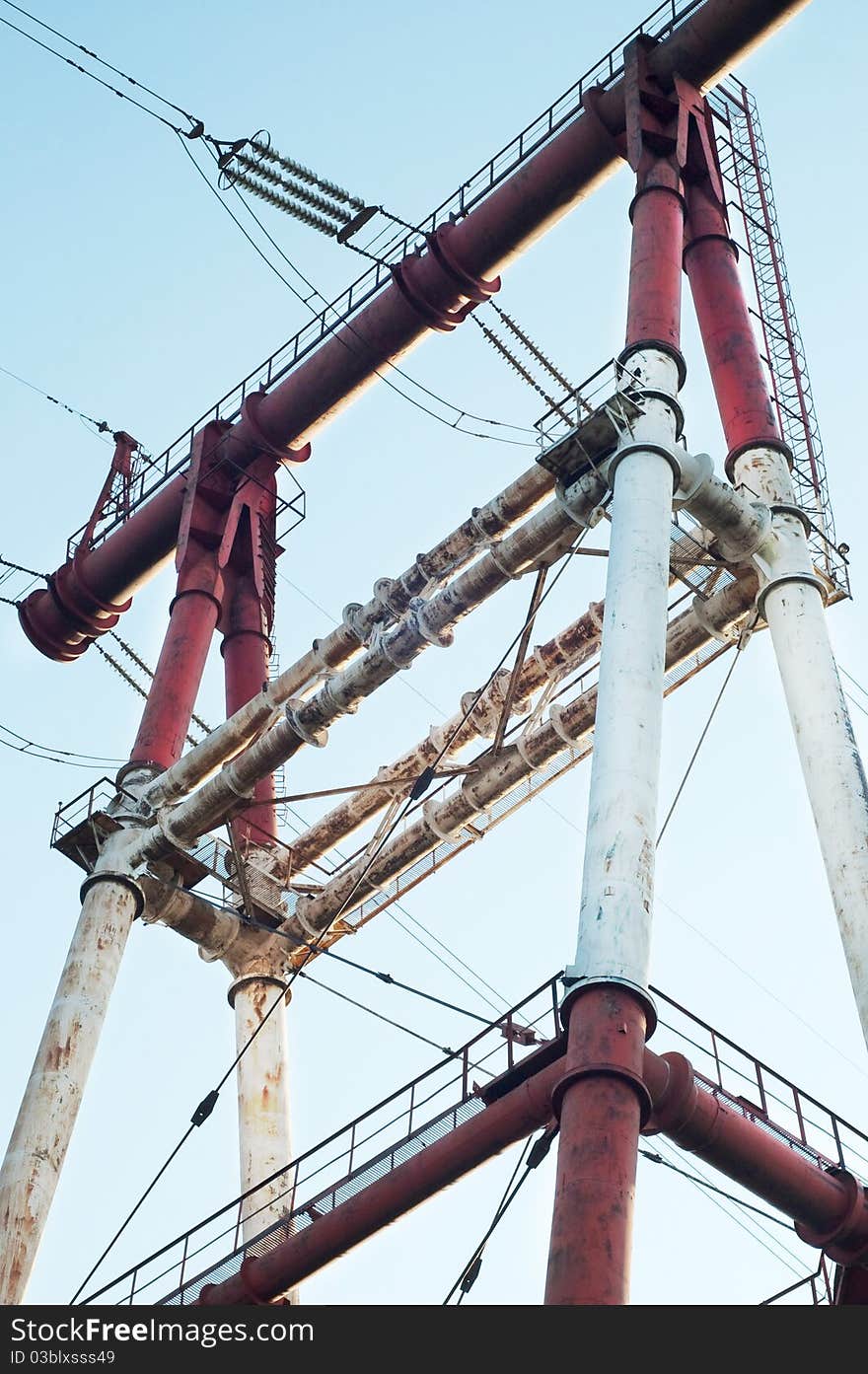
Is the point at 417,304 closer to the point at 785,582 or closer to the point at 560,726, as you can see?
the point at 560,726

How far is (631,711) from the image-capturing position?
64.1ft

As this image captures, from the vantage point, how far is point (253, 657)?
1261 inches

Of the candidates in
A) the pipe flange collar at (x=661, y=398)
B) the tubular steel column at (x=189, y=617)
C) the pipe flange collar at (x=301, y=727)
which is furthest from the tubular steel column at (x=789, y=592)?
the tubular steel column at (x=189, y=617)

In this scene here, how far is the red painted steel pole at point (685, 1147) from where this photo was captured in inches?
757

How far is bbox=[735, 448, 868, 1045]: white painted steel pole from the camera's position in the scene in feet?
65.7

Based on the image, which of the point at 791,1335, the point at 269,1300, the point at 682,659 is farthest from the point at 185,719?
the point at 791,1335

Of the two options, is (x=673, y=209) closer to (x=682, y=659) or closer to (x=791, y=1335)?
(x=682, y=659)

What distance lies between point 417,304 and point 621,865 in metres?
15.1

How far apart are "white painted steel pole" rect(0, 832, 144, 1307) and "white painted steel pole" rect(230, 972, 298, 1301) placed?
2.56 m

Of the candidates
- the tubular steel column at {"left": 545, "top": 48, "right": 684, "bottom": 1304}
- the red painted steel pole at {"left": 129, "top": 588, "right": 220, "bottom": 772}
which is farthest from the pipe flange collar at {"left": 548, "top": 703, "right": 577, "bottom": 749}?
the red painted steel pole at {"left": 129, "top": 588, "right": 220, "bottom": 772}

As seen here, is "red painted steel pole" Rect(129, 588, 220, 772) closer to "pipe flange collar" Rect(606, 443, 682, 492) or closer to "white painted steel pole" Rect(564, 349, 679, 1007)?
Result: "pipe flange collar" Rect(606, 443, 682, 492)

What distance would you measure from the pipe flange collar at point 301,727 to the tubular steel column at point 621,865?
6.20 metres

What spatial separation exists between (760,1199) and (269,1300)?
19.3ft

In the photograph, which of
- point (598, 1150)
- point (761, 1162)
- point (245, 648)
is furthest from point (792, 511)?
point (245, 648)
